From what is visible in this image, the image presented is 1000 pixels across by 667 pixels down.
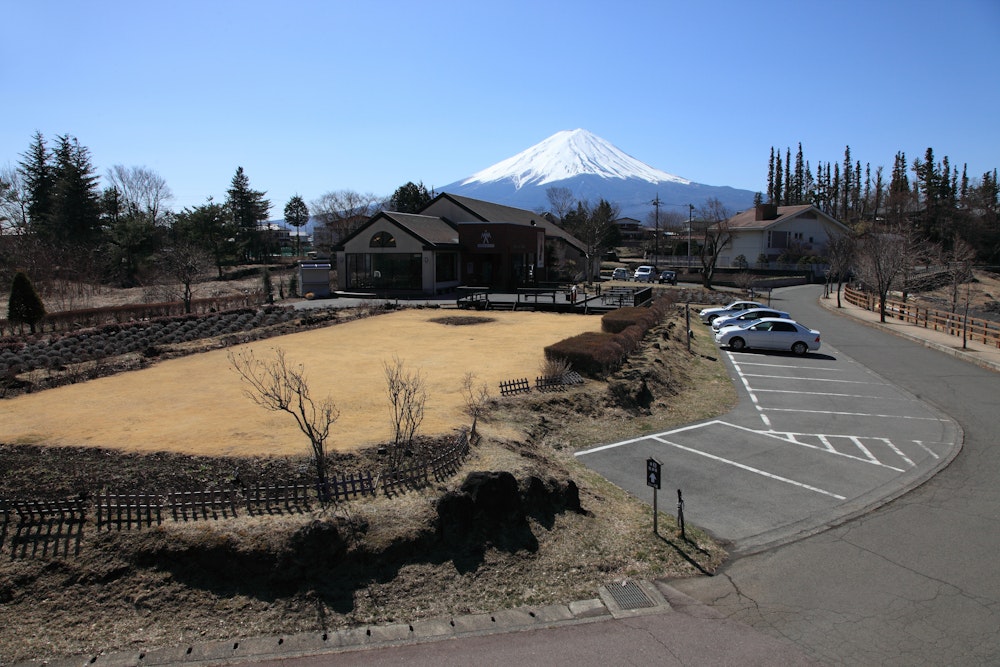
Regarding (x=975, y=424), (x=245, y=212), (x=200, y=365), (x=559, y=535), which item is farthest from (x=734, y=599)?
(x=245, y=212)

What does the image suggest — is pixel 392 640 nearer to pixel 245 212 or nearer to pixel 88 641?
pixel 88 641

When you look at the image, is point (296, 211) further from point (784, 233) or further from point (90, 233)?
point (784, 233)

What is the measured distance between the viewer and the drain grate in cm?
733

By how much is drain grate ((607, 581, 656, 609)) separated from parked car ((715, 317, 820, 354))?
20393mm

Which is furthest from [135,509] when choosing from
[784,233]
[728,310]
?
[784,233]

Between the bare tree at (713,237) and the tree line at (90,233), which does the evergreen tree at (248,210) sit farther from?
the bare tree at (713,237)

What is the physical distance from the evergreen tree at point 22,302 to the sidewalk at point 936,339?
38308 millimetres

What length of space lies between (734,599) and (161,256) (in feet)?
181

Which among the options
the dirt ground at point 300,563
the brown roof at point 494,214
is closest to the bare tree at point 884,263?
the brown roof at point 494,214

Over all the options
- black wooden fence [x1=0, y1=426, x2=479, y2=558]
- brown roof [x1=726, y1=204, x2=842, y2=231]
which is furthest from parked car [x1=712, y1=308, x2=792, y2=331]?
brown roof [x1=726, y1=204, x2=842, y2=231]

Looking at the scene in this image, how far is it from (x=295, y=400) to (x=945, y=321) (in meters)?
33.9

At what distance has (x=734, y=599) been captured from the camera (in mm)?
7527

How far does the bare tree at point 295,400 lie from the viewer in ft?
28.7

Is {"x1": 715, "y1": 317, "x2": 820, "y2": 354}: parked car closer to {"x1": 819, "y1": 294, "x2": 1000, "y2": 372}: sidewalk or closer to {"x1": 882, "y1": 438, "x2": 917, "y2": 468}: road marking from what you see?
{"x1": 819, "y1": 294, "x2": 1000, "y2": 372}: sidewalk
